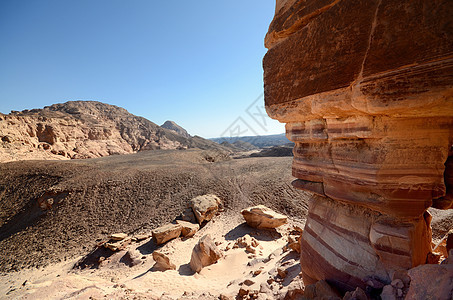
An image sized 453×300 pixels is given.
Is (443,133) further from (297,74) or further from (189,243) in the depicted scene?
(189,243)

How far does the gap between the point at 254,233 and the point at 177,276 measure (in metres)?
4.03

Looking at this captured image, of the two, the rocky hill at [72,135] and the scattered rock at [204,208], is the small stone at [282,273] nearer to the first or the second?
the scattered rock at [204,208]

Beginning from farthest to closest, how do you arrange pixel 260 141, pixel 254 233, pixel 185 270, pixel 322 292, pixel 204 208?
pixel 260 141, pixel 204 208, pixel 254 233, pixel 185 270, pixel 322 292

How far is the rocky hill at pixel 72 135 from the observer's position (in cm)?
2097

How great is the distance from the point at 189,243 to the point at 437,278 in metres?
8.35

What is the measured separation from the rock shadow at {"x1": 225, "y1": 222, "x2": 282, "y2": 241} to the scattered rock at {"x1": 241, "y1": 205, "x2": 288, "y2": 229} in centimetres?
21

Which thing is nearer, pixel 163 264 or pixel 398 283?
pixel 398 283

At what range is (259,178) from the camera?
571 inches

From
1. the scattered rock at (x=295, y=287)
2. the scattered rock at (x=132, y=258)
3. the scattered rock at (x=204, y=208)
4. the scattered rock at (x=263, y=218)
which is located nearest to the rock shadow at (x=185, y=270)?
the scattered rock at (x=132, y=258)

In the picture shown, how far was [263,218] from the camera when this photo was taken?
354 inches

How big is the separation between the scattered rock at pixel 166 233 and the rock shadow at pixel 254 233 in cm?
231

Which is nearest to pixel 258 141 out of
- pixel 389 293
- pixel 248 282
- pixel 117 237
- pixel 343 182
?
pixel 117 237

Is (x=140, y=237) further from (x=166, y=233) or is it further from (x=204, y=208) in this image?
(x=204, y=208)

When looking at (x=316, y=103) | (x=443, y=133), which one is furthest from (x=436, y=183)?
(x=316, y=103)
